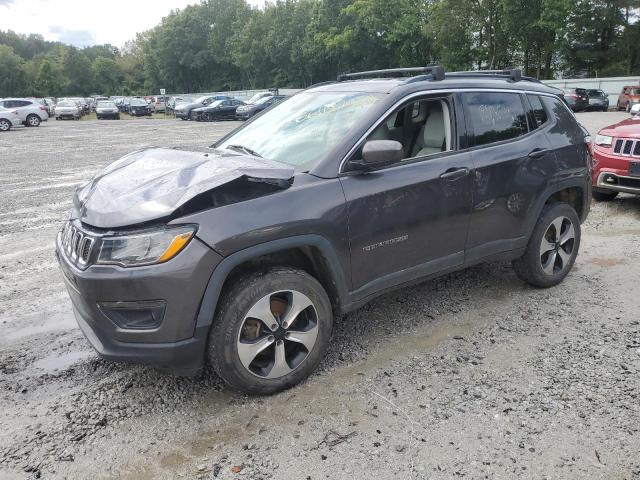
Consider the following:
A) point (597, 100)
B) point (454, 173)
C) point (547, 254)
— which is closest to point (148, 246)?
point (454, 173)

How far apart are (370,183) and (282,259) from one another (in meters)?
0.74

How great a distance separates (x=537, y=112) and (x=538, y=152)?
42cm

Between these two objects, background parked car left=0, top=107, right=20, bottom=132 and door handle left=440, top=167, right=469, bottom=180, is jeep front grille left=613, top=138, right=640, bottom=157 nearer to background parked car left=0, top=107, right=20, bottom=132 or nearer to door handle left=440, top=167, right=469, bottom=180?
door handle left=440, top=167, right=469, bottom=180

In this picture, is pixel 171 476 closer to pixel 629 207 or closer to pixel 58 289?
pixel 58 289

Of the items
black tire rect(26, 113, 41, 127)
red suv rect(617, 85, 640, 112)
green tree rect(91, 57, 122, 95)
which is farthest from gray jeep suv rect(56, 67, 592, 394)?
green tree rect(91, 57, 122, 95)

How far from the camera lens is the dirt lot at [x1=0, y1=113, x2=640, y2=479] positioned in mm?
2535

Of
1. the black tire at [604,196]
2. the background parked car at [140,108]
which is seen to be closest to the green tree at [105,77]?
the background parked car at [140,108]

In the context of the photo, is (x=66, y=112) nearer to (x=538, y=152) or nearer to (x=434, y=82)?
(x=434, y=82)

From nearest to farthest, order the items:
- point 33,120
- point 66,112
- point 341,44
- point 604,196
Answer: point 604,196, point 33,120, point 66,112, point 341,44

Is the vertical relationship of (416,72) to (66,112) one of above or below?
above

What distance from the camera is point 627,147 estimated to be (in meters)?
6.76

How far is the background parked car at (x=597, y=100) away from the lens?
31922 mm

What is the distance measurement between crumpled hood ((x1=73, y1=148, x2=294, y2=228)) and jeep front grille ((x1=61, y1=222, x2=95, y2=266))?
0.08m

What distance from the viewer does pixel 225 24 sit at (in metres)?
87.7
